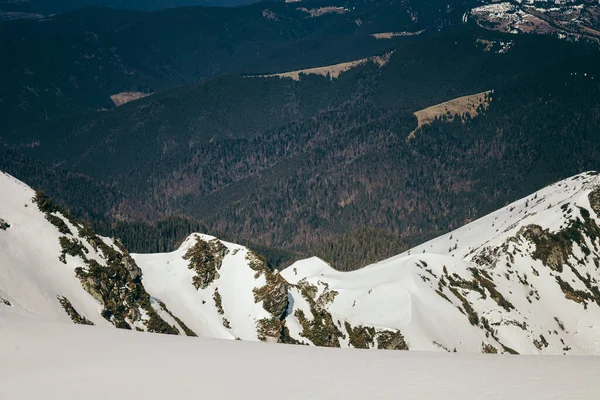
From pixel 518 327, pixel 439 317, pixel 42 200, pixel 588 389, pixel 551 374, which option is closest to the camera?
pixel 588 389

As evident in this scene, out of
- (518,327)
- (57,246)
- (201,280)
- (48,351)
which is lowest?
(518,327)

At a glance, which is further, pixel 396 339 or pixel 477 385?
pixel 396 339

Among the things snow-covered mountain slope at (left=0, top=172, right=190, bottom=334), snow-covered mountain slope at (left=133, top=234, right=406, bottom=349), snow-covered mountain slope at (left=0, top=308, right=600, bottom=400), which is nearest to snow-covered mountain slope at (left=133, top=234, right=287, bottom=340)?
snow-covered mountain slope at (left=133, top=234, right=406, bottom=349)

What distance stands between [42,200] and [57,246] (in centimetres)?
1122

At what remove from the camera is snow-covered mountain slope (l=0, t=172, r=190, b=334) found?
83750 mm

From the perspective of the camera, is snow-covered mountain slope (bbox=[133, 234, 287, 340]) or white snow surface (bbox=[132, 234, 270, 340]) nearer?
white snow surface (bbox=[132, 234, 270, 340])

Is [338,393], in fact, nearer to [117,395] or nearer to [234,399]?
[234,399]

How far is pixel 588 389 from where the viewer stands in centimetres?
2989

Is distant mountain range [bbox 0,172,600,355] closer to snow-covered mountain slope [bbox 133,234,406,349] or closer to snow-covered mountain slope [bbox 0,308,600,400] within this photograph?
snow-covered mountain slope [bbox 133,234,406,349]

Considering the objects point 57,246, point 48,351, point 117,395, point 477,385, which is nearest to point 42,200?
point 57,246

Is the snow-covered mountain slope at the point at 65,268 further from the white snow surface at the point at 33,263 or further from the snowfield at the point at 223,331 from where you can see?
the snowfield at the point at 223,331

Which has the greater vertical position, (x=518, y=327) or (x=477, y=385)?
(x=477, y=385)

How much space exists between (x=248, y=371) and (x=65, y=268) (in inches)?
2795

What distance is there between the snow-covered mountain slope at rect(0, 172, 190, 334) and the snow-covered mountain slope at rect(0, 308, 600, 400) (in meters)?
42.6
